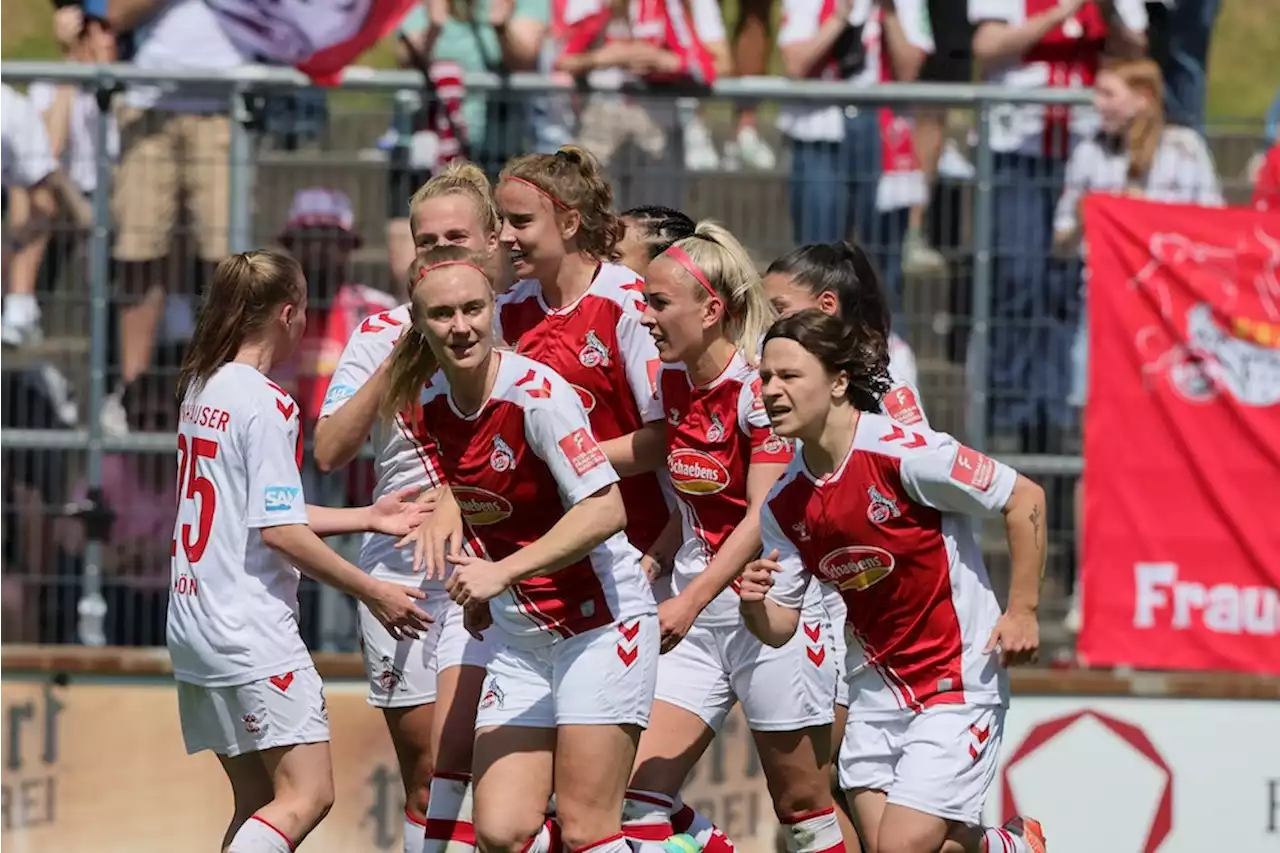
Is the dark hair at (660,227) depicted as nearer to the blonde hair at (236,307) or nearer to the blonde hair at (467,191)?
the blonde hair at (467,191)

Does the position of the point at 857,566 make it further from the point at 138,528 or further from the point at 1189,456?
the point at 138,528

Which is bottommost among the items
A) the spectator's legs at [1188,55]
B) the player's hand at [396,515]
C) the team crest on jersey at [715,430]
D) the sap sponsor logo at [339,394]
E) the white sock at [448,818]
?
the white sock at [448,818]

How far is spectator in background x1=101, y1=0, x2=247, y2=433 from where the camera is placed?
8555 mm

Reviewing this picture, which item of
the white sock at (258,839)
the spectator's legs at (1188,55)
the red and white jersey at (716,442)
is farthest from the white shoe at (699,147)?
the white sock at (258,839)

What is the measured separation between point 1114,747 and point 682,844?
2.53 m

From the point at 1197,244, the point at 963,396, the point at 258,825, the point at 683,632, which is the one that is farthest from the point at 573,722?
the point at 1197,244

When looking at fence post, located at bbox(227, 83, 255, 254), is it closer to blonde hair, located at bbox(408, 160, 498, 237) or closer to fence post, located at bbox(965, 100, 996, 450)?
blonde hair, located at bbox(408, 160, 498, 237)

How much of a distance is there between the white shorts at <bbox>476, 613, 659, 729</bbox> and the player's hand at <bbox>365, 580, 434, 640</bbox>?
248 millimetres

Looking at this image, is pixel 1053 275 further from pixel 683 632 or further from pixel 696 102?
pixel 683 632

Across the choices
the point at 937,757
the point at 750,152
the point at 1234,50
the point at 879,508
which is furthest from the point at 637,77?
the point at 1234,50

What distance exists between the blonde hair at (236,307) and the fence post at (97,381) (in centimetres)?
271

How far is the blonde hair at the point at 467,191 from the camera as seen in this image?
6.04 meters

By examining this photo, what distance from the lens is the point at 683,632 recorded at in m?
5.99

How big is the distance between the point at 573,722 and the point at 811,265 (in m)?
1.77
